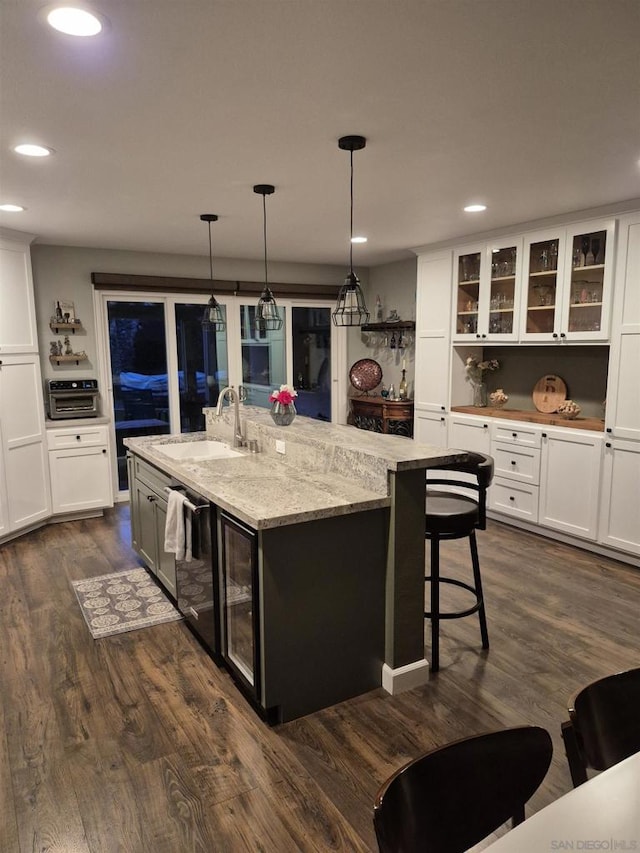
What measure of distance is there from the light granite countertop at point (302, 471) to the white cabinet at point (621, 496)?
191 cm

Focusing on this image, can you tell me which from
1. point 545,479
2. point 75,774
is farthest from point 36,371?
point 545,479

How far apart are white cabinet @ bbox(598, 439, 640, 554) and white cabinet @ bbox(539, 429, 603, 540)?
0.07m

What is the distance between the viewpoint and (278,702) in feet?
7.89

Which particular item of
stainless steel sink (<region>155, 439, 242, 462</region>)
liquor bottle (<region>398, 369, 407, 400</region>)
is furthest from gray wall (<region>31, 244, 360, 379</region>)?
liquor bottle (<region>398, 369, 407, 400</region>)

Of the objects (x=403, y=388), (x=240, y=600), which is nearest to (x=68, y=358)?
(x=403, y=388)

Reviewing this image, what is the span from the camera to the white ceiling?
164 centimetres

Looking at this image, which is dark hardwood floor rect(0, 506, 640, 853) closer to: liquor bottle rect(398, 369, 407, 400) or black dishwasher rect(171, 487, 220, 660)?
black dishwasher rect(171, 487, 220, 660)

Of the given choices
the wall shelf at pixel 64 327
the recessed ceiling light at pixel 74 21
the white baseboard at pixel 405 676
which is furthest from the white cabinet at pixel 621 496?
the wall shelf at pixel 64 327

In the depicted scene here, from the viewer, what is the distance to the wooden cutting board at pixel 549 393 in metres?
4.77

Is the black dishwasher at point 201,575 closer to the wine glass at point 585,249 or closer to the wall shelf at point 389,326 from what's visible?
the wine glass at point 585,249

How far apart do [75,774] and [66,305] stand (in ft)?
14.0

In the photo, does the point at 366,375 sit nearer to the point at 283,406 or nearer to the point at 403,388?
the point at 403,388

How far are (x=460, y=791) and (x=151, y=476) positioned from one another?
291cm

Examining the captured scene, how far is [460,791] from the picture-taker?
1.06m
